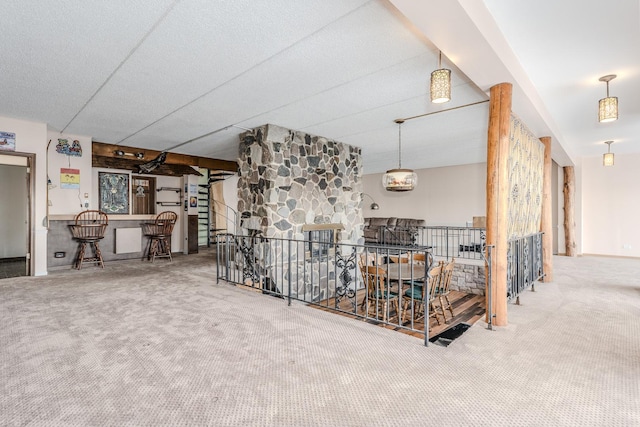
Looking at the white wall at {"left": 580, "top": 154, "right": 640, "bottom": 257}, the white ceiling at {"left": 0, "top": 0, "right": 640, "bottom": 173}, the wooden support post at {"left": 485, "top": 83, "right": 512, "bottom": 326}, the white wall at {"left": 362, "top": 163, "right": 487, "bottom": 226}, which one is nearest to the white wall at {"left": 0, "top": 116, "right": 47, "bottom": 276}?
the white ceiling at {"left": 0, "top": 0, "right": 640, "bottom": 173}

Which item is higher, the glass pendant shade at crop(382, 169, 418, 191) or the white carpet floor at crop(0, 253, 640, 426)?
the glass pendant shade at crop(382, 169, 418, 191)

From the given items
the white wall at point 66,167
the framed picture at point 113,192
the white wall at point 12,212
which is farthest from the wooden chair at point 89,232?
the framed picture at point 113,192

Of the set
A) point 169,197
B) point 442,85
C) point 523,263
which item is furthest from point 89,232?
point 523,263

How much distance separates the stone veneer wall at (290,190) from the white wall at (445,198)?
157 inches

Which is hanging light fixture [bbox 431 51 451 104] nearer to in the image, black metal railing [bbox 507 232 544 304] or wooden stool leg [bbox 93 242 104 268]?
black metal railing [bbox 507 232 544 304]

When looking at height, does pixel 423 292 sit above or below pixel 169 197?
below

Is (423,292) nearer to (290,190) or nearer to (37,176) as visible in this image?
(290,190)

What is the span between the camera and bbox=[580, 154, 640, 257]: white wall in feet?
Result: 24.3

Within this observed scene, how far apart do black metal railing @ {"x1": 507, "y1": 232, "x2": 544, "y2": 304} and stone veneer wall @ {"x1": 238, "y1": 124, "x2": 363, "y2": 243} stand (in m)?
2.97

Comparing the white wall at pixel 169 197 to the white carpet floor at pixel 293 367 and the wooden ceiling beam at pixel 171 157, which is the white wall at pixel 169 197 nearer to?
the wooden ceiling beam at pixel 171 157

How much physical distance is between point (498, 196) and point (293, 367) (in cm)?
232

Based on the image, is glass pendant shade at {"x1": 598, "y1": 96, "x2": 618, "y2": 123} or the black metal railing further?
the black metal railing

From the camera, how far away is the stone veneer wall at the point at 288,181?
4.75 m

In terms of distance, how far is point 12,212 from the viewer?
260 inches
